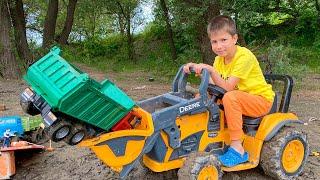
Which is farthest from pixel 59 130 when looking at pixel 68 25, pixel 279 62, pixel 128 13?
pixel 68 25

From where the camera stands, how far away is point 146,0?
1594 cm

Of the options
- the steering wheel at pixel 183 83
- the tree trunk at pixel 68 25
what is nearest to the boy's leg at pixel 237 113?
the steering wheel at pixel 183 83

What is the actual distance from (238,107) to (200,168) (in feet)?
2.10

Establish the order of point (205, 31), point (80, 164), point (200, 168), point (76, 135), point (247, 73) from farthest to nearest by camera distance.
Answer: point (205, 31) → point (80, 164) → point (247, 73) → point (200, 168) → point (76, 135)

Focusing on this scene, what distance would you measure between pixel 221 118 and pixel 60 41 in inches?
520

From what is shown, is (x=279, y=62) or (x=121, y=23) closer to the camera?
(x=279, y=62)

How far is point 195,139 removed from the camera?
407 centimetres

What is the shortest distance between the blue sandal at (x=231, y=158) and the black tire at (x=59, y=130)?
1454 millimetres

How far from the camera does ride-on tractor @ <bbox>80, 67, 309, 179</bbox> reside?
3.63 metres

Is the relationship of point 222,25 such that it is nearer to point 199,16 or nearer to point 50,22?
point 199,16

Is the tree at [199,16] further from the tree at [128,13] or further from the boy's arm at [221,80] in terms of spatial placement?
the tree at [128,13]

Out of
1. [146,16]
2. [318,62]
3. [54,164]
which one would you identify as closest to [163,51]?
[146,16]

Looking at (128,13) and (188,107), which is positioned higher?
(128,13)

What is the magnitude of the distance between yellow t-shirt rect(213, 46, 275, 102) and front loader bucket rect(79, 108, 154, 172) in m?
0.93
